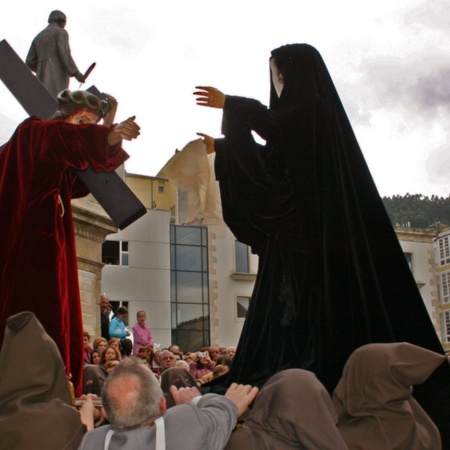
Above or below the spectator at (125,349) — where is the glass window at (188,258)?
above

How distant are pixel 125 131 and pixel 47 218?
0.82 meters

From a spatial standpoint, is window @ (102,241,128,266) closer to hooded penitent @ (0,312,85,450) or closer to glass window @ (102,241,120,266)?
glass window @ (102,241,120,266)

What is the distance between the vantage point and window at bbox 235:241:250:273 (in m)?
33.0

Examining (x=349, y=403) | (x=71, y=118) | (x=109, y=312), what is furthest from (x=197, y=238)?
(x=349, y=403)

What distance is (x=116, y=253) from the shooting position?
30453mm

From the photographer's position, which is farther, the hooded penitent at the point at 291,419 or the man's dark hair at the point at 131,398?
the hooded penitent at the point at 291,419

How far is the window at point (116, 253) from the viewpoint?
30281 mm

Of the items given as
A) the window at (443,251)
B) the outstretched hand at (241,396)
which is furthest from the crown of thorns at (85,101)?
the window at (443,251)

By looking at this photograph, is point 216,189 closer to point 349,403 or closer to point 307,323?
point 307,323

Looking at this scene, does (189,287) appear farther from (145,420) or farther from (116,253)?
(145,420)

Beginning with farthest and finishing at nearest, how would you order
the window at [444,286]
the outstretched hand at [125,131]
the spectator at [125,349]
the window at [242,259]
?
the window at [444,286]
the window at [242,259]
the spectator at [125,349]
the outstretched hand at [125,131]

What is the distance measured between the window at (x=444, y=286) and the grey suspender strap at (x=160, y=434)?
127 ft

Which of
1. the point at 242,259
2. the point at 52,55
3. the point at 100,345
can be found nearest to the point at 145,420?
the point at 52,55

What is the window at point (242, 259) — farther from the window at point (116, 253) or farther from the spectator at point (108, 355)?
the spectator at point (108, 355)
